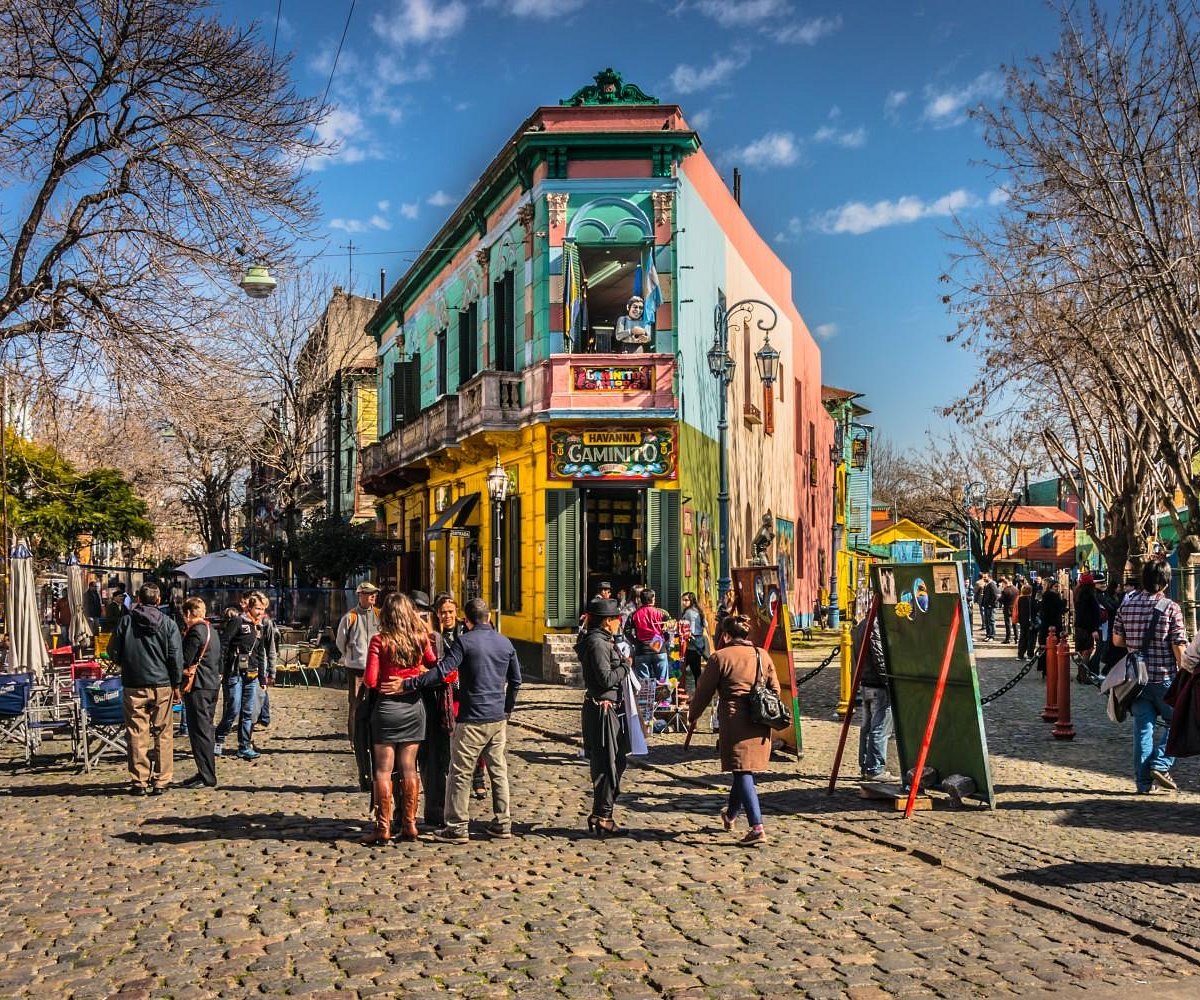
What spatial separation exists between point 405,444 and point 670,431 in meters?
10.0

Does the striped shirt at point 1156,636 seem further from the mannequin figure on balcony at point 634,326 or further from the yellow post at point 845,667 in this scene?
the mannequin figure on balcony at point 634,326

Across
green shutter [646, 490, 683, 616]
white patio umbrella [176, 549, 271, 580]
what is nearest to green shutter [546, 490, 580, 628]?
green shutter [646, 490, 683, 616]

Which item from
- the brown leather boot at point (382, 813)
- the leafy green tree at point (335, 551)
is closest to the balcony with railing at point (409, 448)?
the leafy green tree at point (335, 551)

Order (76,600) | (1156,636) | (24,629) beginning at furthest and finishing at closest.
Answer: (76,600) < (24,629) < (1156,636)

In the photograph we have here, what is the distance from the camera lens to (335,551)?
2966cm

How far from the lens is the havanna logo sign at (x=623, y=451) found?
22.0 metres

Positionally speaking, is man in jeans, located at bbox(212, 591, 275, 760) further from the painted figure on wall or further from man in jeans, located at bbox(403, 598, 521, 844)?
the painted figure on wall

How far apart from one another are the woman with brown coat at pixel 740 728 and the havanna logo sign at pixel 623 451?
43.7ft

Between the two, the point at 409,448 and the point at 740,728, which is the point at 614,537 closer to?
the point at 409,448

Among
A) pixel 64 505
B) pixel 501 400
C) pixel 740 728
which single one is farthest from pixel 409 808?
pixel 64 505

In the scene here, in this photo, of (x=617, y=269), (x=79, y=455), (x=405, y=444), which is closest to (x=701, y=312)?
(x=617, y=269)

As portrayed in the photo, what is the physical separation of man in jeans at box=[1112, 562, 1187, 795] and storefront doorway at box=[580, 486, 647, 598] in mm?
12634

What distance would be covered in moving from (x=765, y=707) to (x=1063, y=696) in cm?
711

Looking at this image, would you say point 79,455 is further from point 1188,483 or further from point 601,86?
point 1188,483
